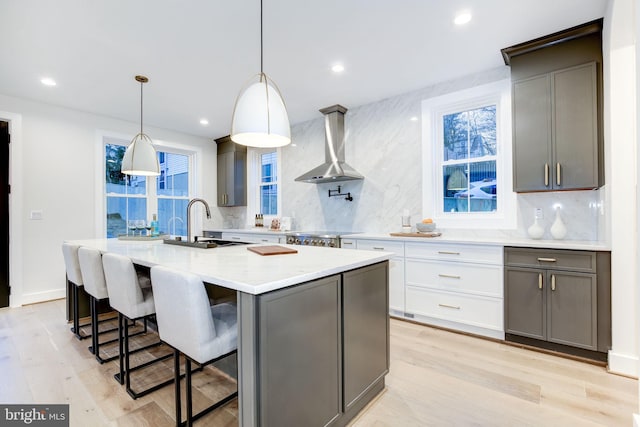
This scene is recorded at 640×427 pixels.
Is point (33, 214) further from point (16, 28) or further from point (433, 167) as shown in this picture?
point (433, 167)

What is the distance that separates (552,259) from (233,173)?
194 inches

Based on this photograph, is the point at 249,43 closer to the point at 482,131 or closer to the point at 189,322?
the point at 189,322

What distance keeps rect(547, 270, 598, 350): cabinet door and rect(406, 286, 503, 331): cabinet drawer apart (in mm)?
382

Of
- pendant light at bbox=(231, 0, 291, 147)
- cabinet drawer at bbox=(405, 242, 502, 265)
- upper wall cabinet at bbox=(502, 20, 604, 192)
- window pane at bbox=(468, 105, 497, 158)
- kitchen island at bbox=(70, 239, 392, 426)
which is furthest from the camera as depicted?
window pane at bbox=(468, 105, 497, 158)

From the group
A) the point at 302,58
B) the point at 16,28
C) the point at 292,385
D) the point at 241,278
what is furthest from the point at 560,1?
the point at 16,28

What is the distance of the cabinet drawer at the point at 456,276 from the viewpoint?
8.79 ft

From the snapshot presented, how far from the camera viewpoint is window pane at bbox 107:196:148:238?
4691mm

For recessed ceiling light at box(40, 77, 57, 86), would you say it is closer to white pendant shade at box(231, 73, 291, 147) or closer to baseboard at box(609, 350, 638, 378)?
white pendant shade at box(231, 73, 291, 147)

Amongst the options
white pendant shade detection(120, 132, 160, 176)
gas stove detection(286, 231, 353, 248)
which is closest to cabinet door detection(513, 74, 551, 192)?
gas stove detection(286, 231, 353, 248)

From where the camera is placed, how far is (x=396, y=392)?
1.94 meters

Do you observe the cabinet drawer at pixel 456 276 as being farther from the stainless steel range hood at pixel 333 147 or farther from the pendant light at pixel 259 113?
the pendant light at pixel 259 113

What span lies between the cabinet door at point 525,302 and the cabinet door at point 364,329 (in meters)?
1.37

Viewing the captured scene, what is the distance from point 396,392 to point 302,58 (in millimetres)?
2934

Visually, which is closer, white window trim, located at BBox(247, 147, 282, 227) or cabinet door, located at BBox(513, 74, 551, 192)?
cabinet door, located at BBox(513, 74, 551, 192)
